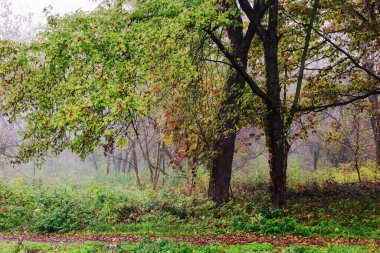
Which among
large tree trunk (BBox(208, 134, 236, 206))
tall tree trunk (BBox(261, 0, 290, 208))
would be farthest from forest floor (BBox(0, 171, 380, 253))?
tall tree trunk (BBox(261, 0, 290, 208))

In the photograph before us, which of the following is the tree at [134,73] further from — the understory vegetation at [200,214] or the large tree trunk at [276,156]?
the understory vegetation at [200,214]

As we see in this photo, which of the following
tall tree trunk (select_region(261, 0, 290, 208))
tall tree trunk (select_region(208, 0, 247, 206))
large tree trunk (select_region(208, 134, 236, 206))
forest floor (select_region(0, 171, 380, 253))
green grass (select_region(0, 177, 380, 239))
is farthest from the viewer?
large tree trunk (select_region(208, 134, 236, 206))

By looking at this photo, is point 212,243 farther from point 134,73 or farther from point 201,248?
point 134,73

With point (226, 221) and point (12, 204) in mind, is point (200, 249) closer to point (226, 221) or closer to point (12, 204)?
point (226, 221)

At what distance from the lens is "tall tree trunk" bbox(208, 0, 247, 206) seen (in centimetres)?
1539

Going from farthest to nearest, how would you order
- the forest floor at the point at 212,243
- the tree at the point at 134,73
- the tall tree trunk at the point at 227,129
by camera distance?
the tall tree trunk at the point at 227,129 < the tree at the point at 134,73 < the forest floor at the point at 212,243

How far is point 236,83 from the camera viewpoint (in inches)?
620

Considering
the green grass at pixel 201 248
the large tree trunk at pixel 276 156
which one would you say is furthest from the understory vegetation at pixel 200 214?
the green grass at pixel 201 248

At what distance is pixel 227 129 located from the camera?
605 inches

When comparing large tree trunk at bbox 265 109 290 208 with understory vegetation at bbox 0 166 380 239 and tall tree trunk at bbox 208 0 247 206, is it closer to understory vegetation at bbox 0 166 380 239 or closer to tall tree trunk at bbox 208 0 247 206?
understory vegetation at bbox 0 166 380 239

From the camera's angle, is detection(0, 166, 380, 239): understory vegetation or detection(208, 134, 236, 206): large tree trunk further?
detection(208, 134, 236, 206): large tree trunk

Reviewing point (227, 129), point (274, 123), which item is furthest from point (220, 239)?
point (227, 129)

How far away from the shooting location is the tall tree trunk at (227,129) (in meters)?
15.4

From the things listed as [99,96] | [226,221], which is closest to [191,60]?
[99,96]
